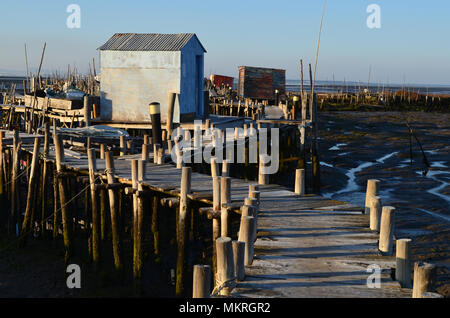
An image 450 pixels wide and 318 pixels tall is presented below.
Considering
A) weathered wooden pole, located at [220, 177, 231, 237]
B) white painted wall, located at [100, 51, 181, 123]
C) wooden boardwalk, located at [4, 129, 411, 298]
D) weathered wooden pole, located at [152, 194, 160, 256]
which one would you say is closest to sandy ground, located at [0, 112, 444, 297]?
weathered wooden pole, located at [152, 194, 160, 256]

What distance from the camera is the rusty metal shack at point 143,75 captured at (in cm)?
2336

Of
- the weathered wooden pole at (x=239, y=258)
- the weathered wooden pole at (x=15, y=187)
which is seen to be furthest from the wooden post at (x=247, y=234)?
the weathered wooden pole at (x=15, y=187)

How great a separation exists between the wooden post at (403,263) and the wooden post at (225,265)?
88.5 inches

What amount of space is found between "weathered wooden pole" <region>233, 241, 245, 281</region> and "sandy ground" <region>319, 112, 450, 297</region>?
636cm

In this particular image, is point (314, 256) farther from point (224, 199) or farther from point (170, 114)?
point (170, 114)

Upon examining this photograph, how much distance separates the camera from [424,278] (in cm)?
574

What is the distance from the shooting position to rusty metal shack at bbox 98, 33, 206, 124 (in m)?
23.4

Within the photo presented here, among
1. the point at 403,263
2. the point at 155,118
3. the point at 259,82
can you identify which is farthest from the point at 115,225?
the point at 259,82

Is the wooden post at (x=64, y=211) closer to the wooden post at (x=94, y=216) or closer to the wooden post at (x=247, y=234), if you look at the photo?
the wooden post at (x=94, y=216)

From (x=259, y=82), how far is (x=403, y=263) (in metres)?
44.9

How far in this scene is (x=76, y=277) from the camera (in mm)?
12367

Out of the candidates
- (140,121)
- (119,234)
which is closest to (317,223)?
(119,234)

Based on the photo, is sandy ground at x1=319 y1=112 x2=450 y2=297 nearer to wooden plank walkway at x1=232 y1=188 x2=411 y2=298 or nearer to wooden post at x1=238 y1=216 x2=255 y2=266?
wooden plank walkway at x1=232 y1=188 x2=411 y2=298
